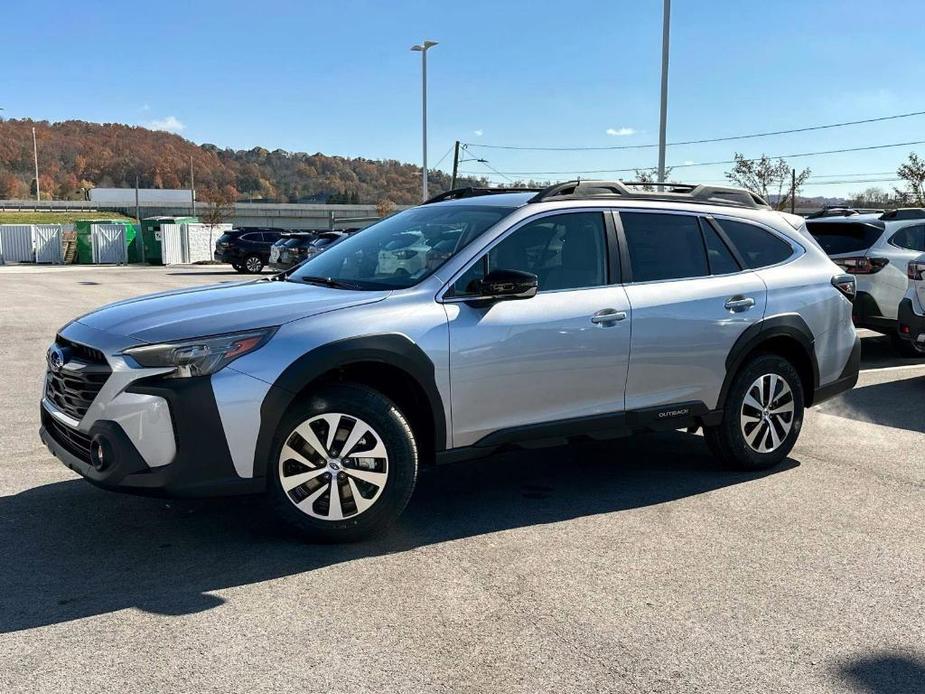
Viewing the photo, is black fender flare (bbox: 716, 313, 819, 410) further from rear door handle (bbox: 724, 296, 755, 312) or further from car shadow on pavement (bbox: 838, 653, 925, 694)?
car shadow on pavement (bbox: 838, 653, 925, 694)

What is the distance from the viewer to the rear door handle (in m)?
5.57

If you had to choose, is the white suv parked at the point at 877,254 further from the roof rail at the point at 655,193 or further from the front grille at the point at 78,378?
the front grille at the point at 78,378

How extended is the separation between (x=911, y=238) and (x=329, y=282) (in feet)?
27.9

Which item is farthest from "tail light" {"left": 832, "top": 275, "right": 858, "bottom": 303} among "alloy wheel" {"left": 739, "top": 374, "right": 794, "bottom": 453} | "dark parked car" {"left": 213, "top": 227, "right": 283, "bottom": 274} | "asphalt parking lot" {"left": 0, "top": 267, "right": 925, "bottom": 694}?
"dark parked car" {"left": 213, "top": 227, "right": 283, "bottom": 274}

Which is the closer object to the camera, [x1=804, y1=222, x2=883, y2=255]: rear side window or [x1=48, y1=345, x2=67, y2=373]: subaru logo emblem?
[x1=48, y1=345, x2=67, y2=373]: subaru logo emblem

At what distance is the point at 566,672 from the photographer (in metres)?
3.18

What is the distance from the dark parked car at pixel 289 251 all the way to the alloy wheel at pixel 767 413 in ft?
80.2

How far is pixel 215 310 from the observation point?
434cm

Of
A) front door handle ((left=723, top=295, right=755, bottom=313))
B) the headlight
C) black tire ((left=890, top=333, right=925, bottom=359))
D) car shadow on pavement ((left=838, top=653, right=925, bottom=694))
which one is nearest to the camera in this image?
car shadow on pavement ((left=838, top=653, right=925, bottom=694))

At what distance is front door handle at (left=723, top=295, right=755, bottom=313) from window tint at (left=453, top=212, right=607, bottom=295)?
3.08 ft

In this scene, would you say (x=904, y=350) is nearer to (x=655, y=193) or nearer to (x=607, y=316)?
(x=655, y=193)

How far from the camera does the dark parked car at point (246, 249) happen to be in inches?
1336

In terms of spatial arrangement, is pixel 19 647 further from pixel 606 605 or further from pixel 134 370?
pixel 606 605

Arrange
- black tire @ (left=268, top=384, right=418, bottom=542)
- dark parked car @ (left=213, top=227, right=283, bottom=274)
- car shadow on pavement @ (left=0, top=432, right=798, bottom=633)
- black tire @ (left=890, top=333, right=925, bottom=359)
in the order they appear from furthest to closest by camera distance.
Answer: dark parked car @ (left=213, top=227, right=283, bottom=274), black tire @ (left=890, top=333, right=925, bottom=359), black tire @ (left=268, top=384, right=418, bottom=542), car shadow on pavement @ (left=0, top=432, right=798, bottom=633)
